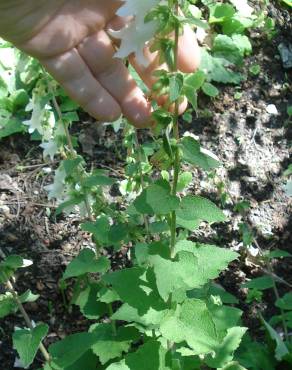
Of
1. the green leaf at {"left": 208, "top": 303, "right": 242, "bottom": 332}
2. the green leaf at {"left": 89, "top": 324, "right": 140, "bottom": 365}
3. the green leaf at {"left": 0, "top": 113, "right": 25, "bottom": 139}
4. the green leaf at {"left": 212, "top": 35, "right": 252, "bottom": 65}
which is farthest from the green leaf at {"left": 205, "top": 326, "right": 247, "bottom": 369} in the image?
the green leaf at {"left": 212, "top": 35, "right": 252, "bottom": 65}

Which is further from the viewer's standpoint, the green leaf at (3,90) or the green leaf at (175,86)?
the green leaf at (3,90)

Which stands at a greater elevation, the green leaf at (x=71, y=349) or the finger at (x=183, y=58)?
the finger at (x=183, y=58)

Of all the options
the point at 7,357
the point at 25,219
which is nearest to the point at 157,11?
the point at 7,357

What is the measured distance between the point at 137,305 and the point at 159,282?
0.13m

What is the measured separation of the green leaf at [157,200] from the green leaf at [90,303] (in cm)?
62

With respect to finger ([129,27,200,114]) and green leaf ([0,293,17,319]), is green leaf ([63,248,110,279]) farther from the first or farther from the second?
finger ([129,27,200,114])

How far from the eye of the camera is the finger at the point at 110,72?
1.90 meters

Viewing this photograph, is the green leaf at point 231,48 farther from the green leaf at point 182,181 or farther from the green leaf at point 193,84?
the green leaf at point 193,84

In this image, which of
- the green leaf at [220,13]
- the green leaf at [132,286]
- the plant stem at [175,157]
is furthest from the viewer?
the green leaf at [220,13]

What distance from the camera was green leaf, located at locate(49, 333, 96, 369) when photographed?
184cm

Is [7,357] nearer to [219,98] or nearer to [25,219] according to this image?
[25,219]

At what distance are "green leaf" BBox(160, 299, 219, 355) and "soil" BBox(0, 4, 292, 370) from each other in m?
1.07

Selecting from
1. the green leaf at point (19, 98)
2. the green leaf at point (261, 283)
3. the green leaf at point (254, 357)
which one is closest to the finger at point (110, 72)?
the green leaf at point (261, 283)

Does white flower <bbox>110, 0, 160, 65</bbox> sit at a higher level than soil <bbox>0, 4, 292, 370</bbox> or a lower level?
higher
